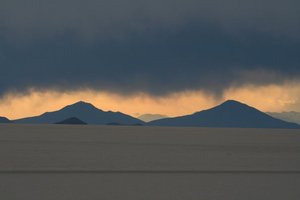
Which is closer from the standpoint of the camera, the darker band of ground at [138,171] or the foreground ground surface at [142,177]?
the foreground ground surface at [142,177]

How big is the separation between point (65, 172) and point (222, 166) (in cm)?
570

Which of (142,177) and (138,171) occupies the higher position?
(138,171)

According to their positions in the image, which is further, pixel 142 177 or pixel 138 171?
pixel 138 171

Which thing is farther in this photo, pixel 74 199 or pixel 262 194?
pixel 262 194

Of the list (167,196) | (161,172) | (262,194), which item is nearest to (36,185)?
(167,196)

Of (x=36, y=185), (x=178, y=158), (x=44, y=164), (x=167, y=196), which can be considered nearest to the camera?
(x=167, y=196)

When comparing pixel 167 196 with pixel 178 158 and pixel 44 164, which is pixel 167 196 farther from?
pixel 178 158

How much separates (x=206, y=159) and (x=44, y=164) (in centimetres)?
654

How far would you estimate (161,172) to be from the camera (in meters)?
14.8

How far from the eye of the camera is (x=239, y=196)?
11.0m

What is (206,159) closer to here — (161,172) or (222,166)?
(222,166)

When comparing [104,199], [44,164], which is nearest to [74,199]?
[104,199]

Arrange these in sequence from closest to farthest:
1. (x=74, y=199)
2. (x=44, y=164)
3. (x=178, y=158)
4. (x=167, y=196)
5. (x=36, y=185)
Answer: (x=74, y=199)
(x=167, y=196)
(x=36, y=185)
(x=44, y=164)
(x=178, y=158)

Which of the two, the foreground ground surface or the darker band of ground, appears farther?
the darker band of ground
